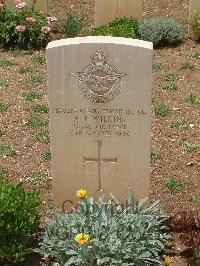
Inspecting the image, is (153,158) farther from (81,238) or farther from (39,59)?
(39,59)

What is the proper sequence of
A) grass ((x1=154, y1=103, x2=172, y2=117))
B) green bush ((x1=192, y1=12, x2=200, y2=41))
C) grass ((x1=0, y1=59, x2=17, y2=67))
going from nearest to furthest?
grass ((x1=154, y1=103, x2=172, y2=117))
grass ((x1=0, y1=59, x2=17, y2=67))
green bush ((x1=192, y1=12, x2=200, y2=41))

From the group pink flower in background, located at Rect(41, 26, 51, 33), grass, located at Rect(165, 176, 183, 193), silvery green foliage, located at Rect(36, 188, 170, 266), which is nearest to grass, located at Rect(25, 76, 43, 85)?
pink flower in background, located at Rect(41, 26, 51, 33)

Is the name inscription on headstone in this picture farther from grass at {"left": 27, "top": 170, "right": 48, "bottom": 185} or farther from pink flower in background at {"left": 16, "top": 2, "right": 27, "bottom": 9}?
pink flower in background at {"left": 16, "top": 2, "right": 27, "bottom": 9}

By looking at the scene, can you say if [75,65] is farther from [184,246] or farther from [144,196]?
[184,246]

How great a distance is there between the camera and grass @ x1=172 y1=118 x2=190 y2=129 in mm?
7241

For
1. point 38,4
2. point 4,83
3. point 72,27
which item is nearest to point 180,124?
point 4,83

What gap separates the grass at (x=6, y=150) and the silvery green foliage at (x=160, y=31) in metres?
3.64

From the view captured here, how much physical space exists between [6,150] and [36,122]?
2.34 feet

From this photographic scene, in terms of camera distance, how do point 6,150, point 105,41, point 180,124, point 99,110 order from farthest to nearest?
point 180,124 < point 6,150 < point 99,110 < point 105,41

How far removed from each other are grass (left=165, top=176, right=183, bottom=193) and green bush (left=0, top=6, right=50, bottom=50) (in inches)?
168

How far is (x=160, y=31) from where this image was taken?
9.52 meters

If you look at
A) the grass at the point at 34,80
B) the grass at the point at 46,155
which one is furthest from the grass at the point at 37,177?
the grass at the point at 34,80

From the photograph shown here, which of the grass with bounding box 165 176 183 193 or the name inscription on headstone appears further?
the grass with bounding box 165 176 183 193

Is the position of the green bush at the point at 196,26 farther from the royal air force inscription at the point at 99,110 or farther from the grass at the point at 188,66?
the royal air force inscription at the point at 99,110
